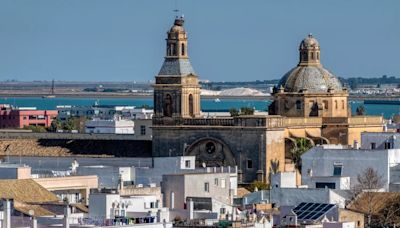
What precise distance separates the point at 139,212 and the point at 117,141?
36.3 metres

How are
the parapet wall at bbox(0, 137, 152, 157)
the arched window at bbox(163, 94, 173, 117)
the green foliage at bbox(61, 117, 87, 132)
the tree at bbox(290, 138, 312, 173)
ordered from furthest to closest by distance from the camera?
1. the green foliage at bbox(61, 117, 87, 132)
2. the arched window at bbox(163, 94, 173, 117)
3. the parapet wall at bbox(0, 137, 152, 157)
4. the tree at bbox(290, 138, 312, 173)

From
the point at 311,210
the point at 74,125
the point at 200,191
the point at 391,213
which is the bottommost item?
the point at 391,213

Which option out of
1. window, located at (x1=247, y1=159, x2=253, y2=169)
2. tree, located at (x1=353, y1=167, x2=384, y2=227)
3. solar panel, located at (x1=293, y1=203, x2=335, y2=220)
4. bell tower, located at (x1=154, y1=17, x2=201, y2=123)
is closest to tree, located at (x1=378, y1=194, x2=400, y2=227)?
tree, located at (x1=353, y1=167, x2=384, y2=227)

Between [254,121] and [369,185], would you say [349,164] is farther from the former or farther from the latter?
[254,121]

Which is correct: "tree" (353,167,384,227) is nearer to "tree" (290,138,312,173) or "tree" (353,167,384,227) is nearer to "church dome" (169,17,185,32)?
"tree" (290,138,312,173)

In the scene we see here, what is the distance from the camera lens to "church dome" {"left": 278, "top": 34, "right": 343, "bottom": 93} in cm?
8831

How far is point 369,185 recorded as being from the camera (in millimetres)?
65688

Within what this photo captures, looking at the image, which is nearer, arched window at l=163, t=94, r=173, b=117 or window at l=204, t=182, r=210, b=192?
window at l=204, t=182, r=210, b=192

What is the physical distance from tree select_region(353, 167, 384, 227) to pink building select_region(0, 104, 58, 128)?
8746cm

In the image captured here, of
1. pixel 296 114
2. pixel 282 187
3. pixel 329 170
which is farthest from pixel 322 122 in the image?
pixel 282 187

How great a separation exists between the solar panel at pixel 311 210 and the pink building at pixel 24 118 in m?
99.2

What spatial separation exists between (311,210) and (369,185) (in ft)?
32.7

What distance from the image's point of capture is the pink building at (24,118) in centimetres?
15800

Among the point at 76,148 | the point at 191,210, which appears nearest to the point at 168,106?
the point at 76,148
